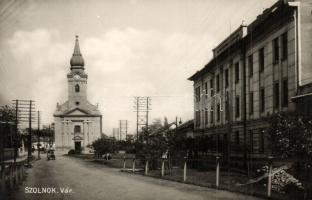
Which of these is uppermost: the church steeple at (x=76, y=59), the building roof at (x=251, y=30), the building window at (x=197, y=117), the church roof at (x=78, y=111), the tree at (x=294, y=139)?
the church steeple at (x=76, y=59)

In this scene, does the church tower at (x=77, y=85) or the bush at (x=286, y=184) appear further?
the church tower at (x=77, y=85)

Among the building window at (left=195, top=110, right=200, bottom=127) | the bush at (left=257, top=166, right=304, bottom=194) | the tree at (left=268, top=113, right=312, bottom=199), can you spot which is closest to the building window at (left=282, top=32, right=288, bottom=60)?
the tree at (left=268, top=113, right=312, bottom=199)

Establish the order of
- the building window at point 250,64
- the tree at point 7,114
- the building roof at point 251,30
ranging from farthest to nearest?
the tree at point 7,114, the building window at point 250,64, the building roof at point 251,30

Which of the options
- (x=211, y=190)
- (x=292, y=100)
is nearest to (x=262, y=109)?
(x=292, y=100)

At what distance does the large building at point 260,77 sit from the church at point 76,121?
2201 inches

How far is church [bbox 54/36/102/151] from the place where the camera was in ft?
312

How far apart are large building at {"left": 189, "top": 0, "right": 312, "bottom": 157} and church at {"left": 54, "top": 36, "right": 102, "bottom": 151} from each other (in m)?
55.9

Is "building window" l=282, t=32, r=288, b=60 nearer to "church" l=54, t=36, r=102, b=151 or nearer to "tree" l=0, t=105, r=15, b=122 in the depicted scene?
"tree" l=0, t=105, r=15, b=122

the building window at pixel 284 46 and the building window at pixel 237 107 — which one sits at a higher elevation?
the building window at pixel 284 46

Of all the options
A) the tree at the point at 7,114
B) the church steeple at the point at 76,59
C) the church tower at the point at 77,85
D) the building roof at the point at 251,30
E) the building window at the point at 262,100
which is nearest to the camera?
the building roof at the point at 251,30

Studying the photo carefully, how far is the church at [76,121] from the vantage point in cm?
9519

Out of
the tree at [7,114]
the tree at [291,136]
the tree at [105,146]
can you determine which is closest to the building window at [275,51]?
the tree at [291,136]

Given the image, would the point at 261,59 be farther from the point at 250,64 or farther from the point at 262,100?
the point at 262,100

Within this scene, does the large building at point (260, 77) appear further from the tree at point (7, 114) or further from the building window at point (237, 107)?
the tree at point (7, 114)
